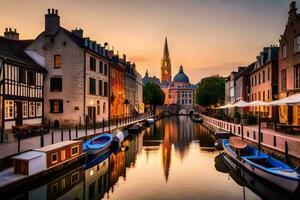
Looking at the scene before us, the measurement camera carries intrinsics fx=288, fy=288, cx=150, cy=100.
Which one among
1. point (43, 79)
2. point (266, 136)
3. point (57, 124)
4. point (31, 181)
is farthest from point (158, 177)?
point (43, 79)

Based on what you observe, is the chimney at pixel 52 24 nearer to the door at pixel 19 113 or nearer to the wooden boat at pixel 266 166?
the door at pixel 19 113

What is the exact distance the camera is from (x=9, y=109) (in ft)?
95.2

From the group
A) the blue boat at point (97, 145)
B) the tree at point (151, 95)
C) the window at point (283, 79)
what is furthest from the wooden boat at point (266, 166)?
the tree at point (151, 95)

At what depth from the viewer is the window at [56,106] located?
37500 mm

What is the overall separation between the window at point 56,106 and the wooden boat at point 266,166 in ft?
74.7

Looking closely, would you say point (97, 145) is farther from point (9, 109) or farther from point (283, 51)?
point (283, 51)

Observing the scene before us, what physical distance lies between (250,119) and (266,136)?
1525 cm

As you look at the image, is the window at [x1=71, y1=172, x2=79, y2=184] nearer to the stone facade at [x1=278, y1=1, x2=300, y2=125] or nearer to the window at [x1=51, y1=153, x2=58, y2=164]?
the window at [x1=51, y1=153, x2=58, y2=164]

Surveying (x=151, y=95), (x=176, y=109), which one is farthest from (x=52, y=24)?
(x=176, y=109)

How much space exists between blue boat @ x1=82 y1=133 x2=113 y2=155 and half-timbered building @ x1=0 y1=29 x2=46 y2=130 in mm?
8677

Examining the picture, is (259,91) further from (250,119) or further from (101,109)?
(101,109)

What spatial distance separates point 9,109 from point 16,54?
26.5 ft

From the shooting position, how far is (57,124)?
123ft

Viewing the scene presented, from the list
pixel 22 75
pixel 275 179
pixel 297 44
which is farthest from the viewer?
pixel 297 44
